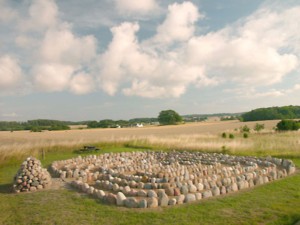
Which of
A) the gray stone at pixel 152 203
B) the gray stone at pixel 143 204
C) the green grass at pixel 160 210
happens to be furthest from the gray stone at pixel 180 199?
the gray stone at pixel 143 204

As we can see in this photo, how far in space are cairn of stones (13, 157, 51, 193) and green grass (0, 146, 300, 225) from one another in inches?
17.9

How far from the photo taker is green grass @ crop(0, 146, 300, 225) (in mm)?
7031

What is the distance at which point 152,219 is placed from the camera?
7.12 meters

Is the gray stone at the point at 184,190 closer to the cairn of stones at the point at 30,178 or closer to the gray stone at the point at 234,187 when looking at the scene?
the gray stone at the point at 234,187

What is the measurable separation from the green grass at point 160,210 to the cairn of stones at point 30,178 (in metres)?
0.45

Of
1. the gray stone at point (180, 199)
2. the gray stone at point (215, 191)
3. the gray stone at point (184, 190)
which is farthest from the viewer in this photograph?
the gray stone at point (184, 190)

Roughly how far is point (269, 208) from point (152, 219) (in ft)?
10.1

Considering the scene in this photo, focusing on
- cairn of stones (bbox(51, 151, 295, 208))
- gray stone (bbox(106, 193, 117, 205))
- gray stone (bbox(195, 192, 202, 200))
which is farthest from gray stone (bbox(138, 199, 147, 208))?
gray stone (bbox(195, 192, 202, 200))

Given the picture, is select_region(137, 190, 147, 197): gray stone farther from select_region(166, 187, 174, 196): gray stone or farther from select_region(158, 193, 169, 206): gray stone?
select_region(158, 193, 169, 206): gray stone

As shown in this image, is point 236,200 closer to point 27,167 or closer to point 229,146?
point 27,167

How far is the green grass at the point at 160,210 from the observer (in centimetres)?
703

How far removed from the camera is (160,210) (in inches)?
306

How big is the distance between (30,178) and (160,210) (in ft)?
16.4

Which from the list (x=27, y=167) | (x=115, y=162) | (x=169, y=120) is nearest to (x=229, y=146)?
(x=115, y=162)
